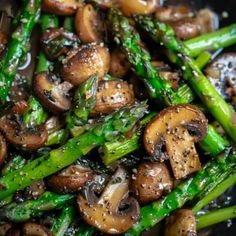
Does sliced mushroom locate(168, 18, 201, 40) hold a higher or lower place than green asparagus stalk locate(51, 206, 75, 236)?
higher

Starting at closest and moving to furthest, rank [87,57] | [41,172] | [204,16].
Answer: [41,172] < [87,57] < [204,16]

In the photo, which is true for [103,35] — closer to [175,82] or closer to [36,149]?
[175,82]

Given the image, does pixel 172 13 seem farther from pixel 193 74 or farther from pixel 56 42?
pixel 56 42

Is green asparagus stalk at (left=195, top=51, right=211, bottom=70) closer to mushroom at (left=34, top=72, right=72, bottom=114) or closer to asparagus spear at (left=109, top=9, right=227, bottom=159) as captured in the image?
asparagus spear at (left=109, top=9, right=227, bottom=159)

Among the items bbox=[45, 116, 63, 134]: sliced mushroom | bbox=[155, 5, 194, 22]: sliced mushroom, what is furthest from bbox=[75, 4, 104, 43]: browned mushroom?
bbox=[45, 116, 63, 134]: sliced mushroom

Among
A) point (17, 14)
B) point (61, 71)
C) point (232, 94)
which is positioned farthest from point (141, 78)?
point (17, 14)

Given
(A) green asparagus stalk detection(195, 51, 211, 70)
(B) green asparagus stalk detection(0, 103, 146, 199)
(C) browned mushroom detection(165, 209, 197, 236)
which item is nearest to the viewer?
(B) green asparagus stalk detection(0, 103, 146, 199)

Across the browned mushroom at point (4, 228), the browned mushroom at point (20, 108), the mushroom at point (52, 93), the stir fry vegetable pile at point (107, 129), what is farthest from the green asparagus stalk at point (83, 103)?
the browned mushroom at point (4, 228)
